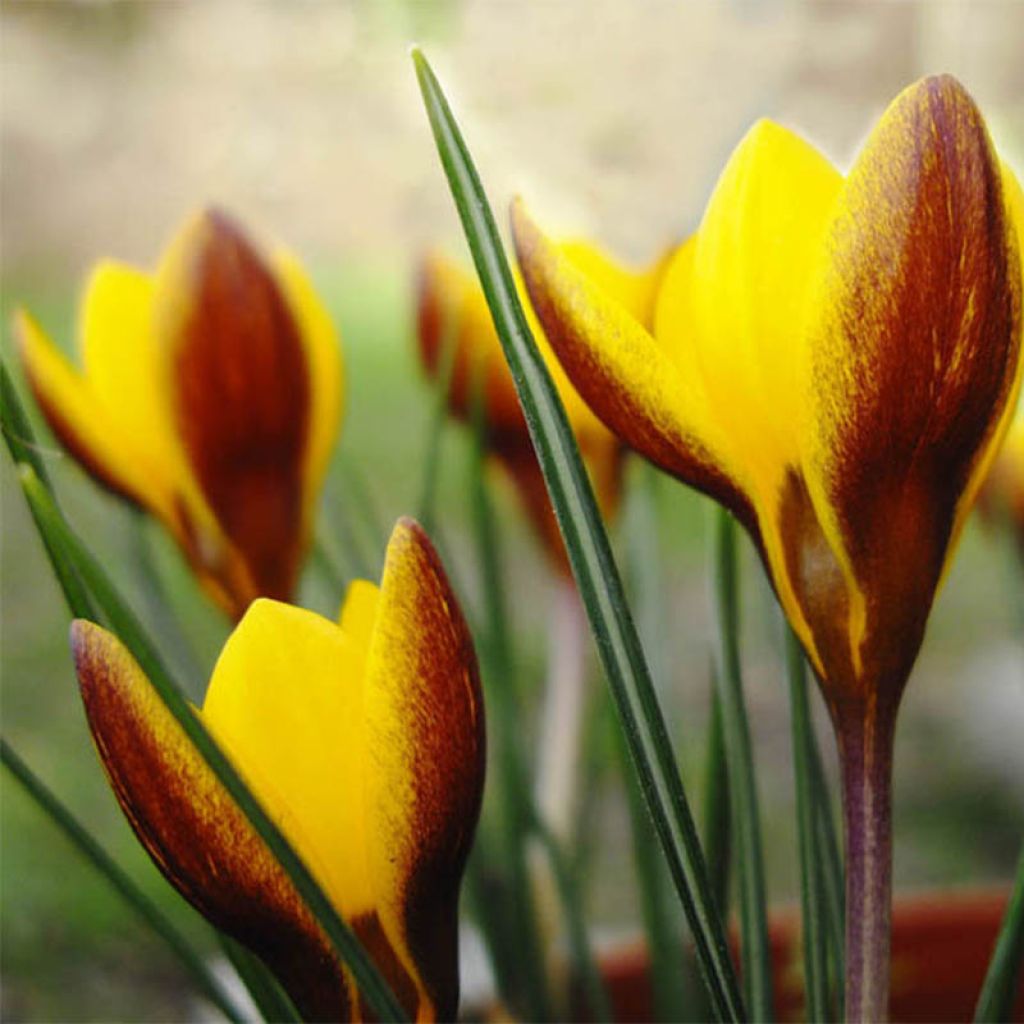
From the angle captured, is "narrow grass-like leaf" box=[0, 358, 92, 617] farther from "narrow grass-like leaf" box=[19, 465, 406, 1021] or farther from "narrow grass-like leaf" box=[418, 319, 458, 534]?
"narrow grass-like leaf" box=[418, 319, 458, 534]

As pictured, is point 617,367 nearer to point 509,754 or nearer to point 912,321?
point 912,321

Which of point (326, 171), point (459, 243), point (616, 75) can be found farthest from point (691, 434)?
point (326, 171)

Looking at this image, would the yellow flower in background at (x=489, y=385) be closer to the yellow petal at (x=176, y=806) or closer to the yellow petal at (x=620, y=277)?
the yellow petal at (x=620, y=277)

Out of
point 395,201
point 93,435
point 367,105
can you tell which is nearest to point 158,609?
point 93,435

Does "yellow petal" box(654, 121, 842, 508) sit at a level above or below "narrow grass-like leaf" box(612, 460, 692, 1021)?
above

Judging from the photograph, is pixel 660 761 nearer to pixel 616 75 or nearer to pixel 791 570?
pixel 791 570

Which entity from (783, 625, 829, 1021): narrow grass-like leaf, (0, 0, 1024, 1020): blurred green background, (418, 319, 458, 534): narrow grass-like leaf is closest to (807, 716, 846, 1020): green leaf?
(783, 625, 829, 1021): narrow grass-like leaf
